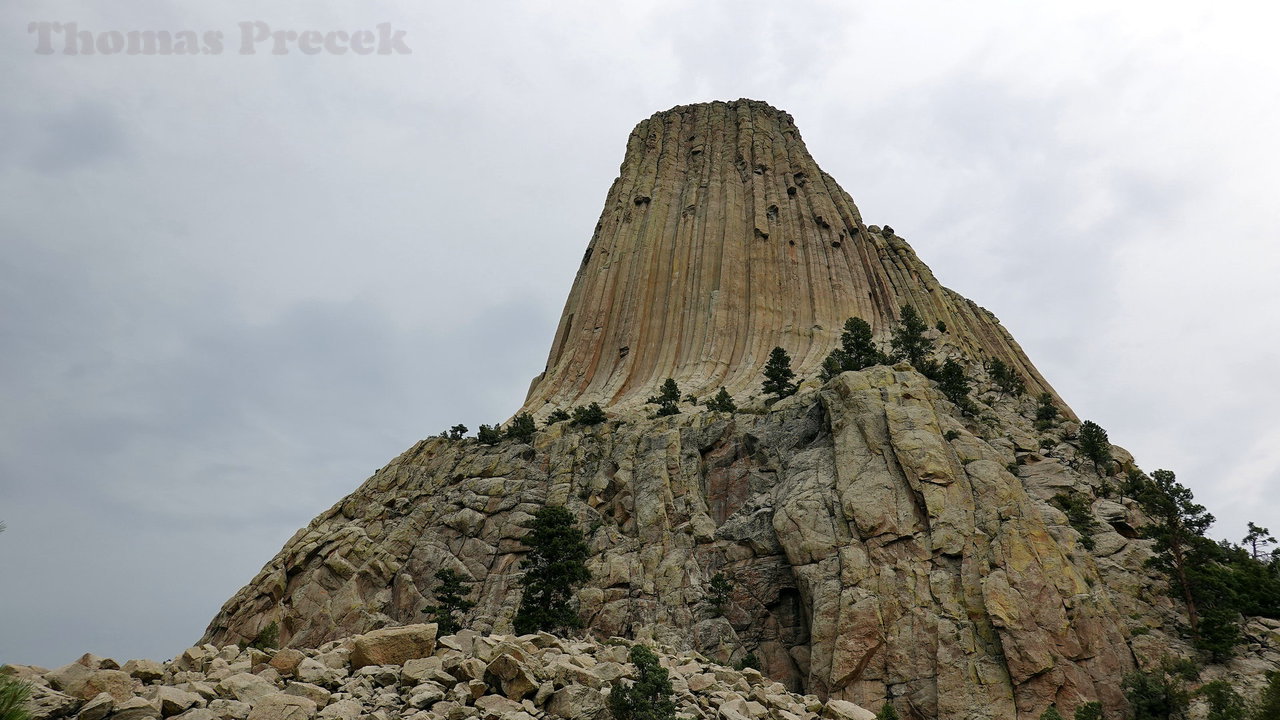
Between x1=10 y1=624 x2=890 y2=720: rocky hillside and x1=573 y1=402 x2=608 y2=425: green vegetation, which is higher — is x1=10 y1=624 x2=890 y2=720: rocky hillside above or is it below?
below

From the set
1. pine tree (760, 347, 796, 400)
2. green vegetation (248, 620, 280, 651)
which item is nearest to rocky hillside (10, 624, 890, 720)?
green vegetation (248, 620, 280, 651)

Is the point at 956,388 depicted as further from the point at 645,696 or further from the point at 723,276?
the point at 645,696

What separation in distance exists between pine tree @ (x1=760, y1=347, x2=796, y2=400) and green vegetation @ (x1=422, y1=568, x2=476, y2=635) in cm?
2616

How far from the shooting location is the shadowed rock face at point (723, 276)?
7125 cm

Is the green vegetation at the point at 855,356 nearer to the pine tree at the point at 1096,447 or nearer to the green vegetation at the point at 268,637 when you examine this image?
the pine tree at the point at 1096,447

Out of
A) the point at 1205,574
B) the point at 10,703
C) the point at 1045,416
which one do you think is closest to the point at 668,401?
the point at 1045,416

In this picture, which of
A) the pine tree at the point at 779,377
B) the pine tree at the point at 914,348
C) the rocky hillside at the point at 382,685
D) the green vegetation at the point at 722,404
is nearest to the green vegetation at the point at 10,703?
the rocky hillside at the point at 382,685

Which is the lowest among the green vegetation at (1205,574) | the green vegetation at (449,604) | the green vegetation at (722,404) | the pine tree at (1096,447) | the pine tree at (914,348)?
the green vegetation at (449,604)

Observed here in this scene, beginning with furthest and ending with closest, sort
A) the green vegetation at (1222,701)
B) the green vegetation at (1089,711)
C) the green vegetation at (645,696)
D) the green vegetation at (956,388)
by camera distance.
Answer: the green vegetation at (956,388), the green vegetation at (1089,711), the green vegetation at (1222,701), the green vegetation at (645,696)

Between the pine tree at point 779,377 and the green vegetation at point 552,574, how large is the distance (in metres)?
20.2

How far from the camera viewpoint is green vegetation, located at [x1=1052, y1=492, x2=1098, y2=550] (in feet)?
132

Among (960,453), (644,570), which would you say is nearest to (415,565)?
(644,570)

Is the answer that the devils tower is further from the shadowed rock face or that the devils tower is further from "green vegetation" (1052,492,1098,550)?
the shadowed rock face

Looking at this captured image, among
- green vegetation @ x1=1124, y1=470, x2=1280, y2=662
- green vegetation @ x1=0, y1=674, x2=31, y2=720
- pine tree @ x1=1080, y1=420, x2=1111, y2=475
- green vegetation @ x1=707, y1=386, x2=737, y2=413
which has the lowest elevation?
green vegetation @ x1=0, y1=674, x2=31, y2=720
